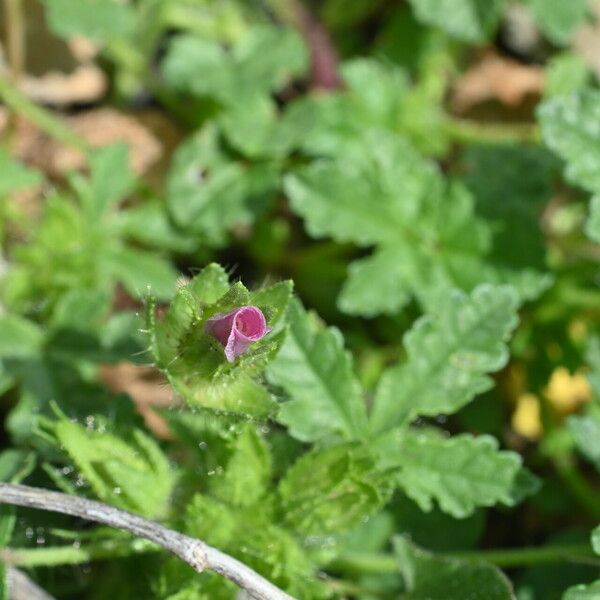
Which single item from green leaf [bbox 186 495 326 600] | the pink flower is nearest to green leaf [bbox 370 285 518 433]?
green leaf [bbox 186 495 326 600]

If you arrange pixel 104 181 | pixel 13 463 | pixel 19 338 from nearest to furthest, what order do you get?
pixel 13 463 → pixel 19 338 → pixel 104 181

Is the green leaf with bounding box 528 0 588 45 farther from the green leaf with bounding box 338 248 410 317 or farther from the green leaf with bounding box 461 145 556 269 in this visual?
the green leaf with bounding box 338 248 410 317

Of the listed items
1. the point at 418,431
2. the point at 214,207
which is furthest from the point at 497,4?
the point at 418,431

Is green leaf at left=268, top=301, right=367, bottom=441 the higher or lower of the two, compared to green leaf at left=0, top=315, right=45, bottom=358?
higher

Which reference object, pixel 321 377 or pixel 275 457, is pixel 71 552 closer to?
pixel 275 457

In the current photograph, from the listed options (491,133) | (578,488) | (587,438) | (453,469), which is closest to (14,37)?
(491,133)

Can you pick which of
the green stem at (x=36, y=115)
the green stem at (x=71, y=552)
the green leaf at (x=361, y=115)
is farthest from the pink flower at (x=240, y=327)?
the green stem at (x=36, y=115)

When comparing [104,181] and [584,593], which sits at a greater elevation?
[104,181]
